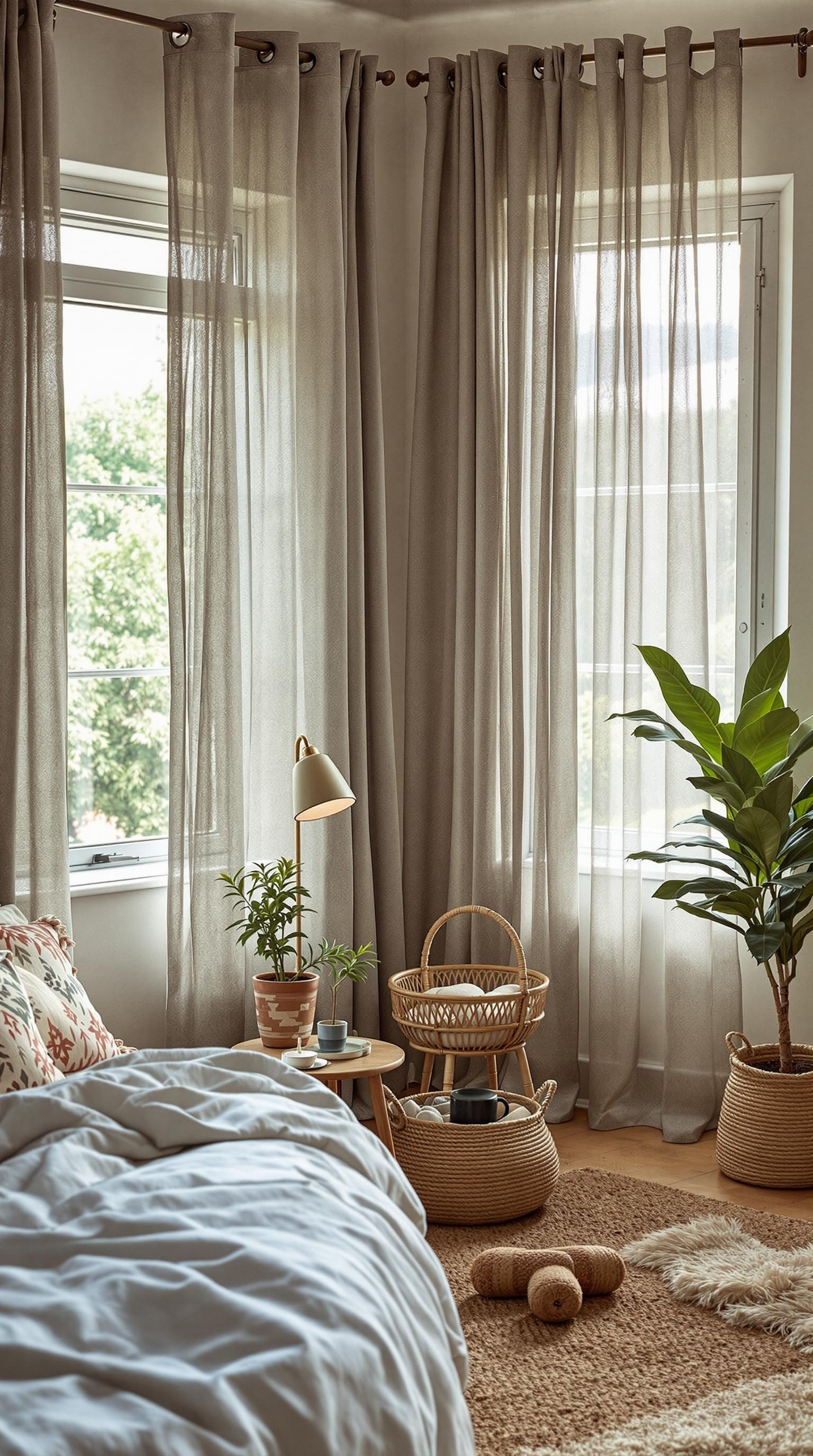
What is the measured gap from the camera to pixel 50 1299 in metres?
1.54

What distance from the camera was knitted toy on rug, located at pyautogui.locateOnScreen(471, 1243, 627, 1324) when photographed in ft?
9.01

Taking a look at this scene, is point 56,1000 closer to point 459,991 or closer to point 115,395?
point 459,991

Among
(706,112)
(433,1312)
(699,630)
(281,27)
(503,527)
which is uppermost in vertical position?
(281,27)

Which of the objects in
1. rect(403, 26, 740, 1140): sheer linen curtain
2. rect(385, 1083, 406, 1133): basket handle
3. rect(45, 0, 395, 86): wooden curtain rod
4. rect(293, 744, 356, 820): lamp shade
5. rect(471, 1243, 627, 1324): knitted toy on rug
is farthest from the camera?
rect(403, 26, 740, 1140): sheer linen curtain

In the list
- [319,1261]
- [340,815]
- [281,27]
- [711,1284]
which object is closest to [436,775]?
[340,815]

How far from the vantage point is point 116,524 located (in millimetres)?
3873

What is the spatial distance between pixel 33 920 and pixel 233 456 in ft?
4.27

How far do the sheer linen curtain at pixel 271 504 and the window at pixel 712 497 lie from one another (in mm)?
607

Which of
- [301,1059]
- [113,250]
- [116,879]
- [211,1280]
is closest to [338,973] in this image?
[301,1059]

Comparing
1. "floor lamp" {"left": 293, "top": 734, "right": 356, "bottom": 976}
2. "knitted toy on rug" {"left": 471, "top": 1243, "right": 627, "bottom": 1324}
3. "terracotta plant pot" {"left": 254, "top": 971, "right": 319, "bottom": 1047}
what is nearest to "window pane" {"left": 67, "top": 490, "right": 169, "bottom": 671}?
"floor lamp" {"left": 293, "top": 734, "right": 356, "bottom": 976}

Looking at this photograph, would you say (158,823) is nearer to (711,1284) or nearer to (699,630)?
(699,630)

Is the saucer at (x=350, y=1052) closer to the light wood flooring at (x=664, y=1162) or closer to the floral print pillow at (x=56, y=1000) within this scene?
the floral print pillow at (x=56, y=1000)

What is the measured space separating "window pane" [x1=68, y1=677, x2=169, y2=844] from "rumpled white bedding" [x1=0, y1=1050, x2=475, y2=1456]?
160 cm

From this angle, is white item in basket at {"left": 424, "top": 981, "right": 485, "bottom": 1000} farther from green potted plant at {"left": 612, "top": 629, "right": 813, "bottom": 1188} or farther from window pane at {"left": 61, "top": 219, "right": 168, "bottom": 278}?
window pane at {"left": 61, "top": 219, "right": 168, "bottom": 278}
